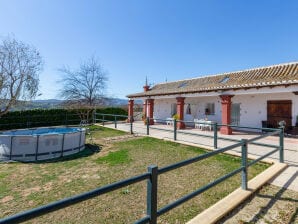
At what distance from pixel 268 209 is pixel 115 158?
17.4 ft

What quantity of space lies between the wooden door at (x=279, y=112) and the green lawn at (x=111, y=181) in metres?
7.10

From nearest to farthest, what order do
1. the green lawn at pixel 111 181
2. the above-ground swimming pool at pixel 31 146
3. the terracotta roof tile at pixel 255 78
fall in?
1. the green lawn at pixel 111 181
2. the above-ground swimming pool at pixel 31 146
3. the terracotta roof tile at pixel 255 78

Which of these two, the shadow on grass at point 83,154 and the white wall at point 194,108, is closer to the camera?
the shadow on grass at point 83,154

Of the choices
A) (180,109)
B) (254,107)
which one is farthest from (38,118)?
(254,107)

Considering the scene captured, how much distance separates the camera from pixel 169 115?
2014cm

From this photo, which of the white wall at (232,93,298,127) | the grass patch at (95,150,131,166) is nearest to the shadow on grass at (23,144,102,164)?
the grass patch at (95,150,131,166)

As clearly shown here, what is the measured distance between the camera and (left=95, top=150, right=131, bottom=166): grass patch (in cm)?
700

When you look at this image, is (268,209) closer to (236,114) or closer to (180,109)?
(180,109)

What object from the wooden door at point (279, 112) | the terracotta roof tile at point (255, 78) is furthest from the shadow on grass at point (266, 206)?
the wooden door at point (279, 112)

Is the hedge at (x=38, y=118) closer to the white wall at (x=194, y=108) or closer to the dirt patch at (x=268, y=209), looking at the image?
the white wall at (x=194, y=108)

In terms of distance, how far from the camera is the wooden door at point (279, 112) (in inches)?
460

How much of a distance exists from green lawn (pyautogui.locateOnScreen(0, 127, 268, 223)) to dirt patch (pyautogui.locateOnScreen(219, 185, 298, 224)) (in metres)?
0.59

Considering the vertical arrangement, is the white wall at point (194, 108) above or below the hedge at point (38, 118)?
above

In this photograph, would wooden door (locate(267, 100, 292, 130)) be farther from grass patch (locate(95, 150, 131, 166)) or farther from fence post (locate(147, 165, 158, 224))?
fence post (locate(147, 165, 158, 224))
